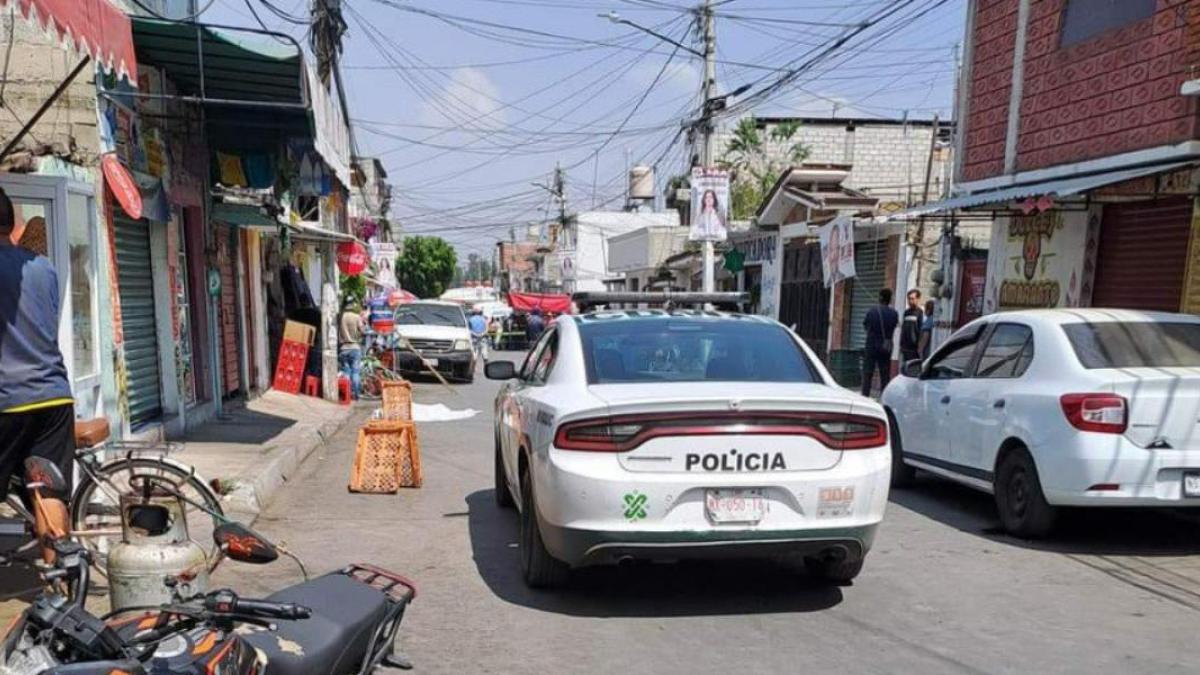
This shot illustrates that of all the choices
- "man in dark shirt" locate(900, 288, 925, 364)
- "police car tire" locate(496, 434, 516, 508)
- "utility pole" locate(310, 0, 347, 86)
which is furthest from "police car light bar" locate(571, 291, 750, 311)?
"utility pole" locate(310, 0, 347, 86)

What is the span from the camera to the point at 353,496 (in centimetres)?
782

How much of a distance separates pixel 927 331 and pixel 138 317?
12124 mm

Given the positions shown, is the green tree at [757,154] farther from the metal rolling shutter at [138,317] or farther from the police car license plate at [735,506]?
the police car license plate at [735,506]

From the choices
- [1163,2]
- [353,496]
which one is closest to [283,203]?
[353,496]

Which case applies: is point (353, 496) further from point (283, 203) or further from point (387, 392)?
point (283, 203)

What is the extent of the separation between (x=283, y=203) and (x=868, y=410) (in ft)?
40.9

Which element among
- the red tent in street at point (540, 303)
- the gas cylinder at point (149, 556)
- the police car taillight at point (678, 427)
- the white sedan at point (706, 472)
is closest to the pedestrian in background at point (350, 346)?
the white sedan at point (706, 472)

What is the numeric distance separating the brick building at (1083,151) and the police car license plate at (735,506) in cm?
735

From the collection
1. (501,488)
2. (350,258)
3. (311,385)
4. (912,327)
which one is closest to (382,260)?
(350,258)

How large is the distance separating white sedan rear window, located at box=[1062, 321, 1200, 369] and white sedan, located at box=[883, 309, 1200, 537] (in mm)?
10

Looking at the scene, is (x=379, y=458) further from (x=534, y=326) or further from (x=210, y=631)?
(x=534, y=326)

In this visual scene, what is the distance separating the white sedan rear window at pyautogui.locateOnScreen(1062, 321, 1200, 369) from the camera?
20.3 ft

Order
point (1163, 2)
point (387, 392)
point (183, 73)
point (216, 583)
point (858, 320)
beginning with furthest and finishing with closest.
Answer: point (858, 320)
point (1163, 2)
point (183, 73)
point (387, 392)
point (216, 583)

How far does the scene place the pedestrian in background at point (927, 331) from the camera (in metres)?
14.5
